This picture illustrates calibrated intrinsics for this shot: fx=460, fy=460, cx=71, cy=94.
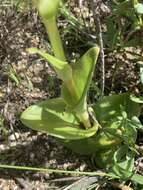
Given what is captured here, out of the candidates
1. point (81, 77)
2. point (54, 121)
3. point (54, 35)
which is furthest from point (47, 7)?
point (54, 121)

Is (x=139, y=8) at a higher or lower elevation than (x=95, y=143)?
higher

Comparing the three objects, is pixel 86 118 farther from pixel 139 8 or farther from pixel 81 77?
pixel 139 8

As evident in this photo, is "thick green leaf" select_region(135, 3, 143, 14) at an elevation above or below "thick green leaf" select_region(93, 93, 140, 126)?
above

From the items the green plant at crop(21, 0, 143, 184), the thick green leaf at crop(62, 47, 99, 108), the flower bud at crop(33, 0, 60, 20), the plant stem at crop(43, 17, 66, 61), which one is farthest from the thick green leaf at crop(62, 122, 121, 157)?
the flower bud at crop(33, 0, 60, 20)

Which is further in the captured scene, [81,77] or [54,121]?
[54,121]

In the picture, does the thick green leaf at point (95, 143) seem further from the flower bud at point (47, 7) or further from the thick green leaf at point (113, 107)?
the flower bud at point (47, 7)

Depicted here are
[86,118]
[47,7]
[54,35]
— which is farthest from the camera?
[86,118]

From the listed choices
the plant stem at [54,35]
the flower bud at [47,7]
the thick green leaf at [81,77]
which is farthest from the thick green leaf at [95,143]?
the flower bud at [47,7]

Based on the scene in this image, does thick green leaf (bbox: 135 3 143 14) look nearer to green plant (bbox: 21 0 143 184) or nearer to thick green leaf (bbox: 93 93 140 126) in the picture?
green plant (bbox: 21 0 143 184)
